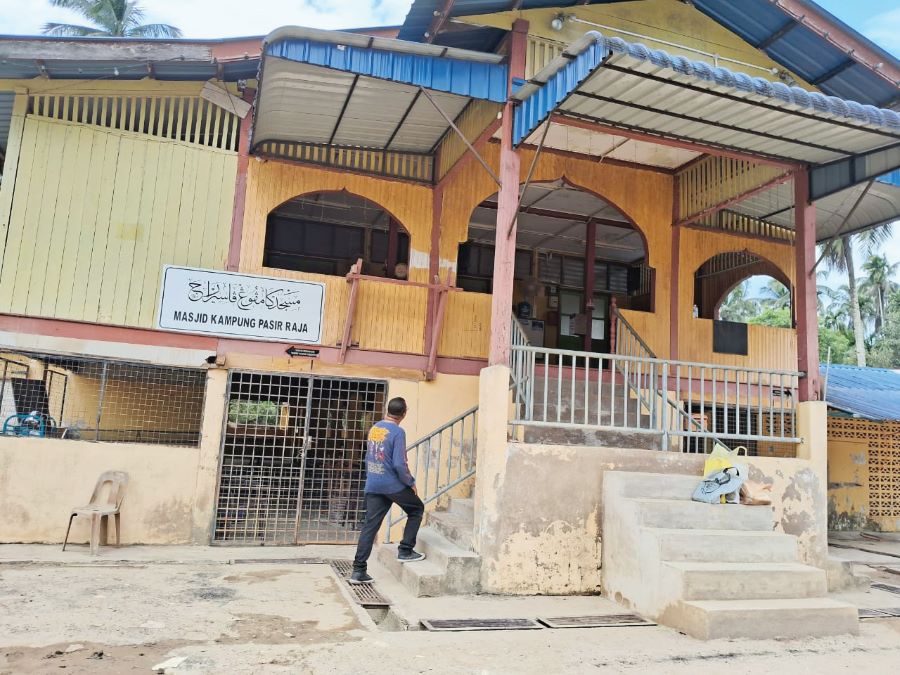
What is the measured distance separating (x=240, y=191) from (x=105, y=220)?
1693 mm

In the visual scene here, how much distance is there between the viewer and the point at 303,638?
4.80 metres

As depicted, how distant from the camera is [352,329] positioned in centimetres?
943

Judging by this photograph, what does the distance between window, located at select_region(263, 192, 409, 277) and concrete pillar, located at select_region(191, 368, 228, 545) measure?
4.51 m

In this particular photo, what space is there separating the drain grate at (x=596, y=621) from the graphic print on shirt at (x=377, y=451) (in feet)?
6.44

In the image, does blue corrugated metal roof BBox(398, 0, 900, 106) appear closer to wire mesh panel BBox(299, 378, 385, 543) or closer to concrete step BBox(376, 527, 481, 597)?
wire mesh panel BBox(299, 378, 385, 543)

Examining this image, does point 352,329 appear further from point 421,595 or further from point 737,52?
point 737,52

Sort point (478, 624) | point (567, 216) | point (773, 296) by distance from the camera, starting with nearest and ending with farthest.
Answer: point (478, 624)
point (567, 216)
point (773, 296)

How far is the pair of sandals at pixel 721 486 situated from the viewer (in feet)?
21.4

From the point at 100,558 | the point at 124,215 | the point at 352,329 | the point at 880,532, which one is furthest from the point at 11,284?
the point at 880,532

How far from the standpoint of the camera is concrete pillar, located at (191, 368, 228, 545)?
28.0 ft

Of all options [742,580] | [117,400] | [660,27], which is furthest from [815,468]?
[117,400]

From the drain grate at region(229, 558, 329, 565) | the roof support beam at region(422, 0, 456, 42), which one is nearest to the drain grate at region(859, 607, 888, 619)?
the drain grate at region(229, 558, 329, 565)

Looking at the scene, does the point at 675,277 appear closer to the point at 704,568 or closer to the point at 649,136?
the point at 649,136

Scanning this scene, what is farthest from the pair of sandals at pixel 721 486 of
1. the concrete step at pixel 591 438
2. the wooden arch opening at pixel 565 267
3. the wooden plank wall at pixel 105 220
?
the wooden plank wall at pixel 105 220
